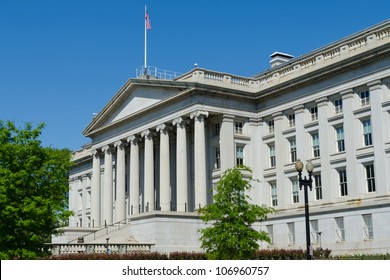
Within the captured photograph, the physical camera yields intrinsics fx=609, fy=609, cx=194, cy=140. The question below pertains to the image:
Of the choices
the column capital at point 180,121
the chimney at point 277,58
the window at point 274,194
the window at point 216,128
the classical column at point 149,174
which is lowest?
the window at point 274,194

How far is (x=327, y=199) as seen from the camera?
53.0 meters

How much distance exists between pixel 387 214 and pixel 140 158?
3419 centimetres

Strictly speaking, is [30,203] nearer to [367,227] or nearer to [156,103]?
[156,103]

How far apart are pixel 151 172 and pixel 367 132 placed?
23.6 metres

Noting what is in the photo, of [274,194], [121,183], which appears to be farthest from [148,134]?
[274,194]

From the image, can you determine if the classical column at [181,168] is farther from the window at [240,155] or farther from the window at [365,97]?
the window at [365,97]

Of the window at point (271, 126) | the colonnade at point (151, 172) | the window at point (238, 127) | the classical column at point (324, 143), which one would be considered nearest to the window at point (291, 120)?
the window at point (271, 126)

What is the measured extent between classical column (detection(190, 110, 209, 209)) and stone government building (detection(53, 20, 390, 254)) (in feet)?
0.33

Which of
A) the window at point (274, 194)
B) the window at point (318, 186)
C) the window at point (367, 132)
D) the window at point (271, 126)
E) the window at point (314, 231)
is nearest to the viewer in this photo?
the window at point (367, 132)

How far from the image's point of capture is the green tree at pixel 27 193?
142 ft

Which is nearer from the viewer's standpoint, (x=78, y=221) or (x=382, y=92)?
(x=382, y=92)

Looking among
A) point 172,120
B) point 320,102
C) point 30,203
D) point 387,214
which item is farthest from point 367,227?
point 30,203

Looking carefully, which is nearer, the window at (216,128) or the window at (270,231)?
the window at (270,231)

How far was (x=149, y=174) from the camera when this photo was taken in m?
64.1
